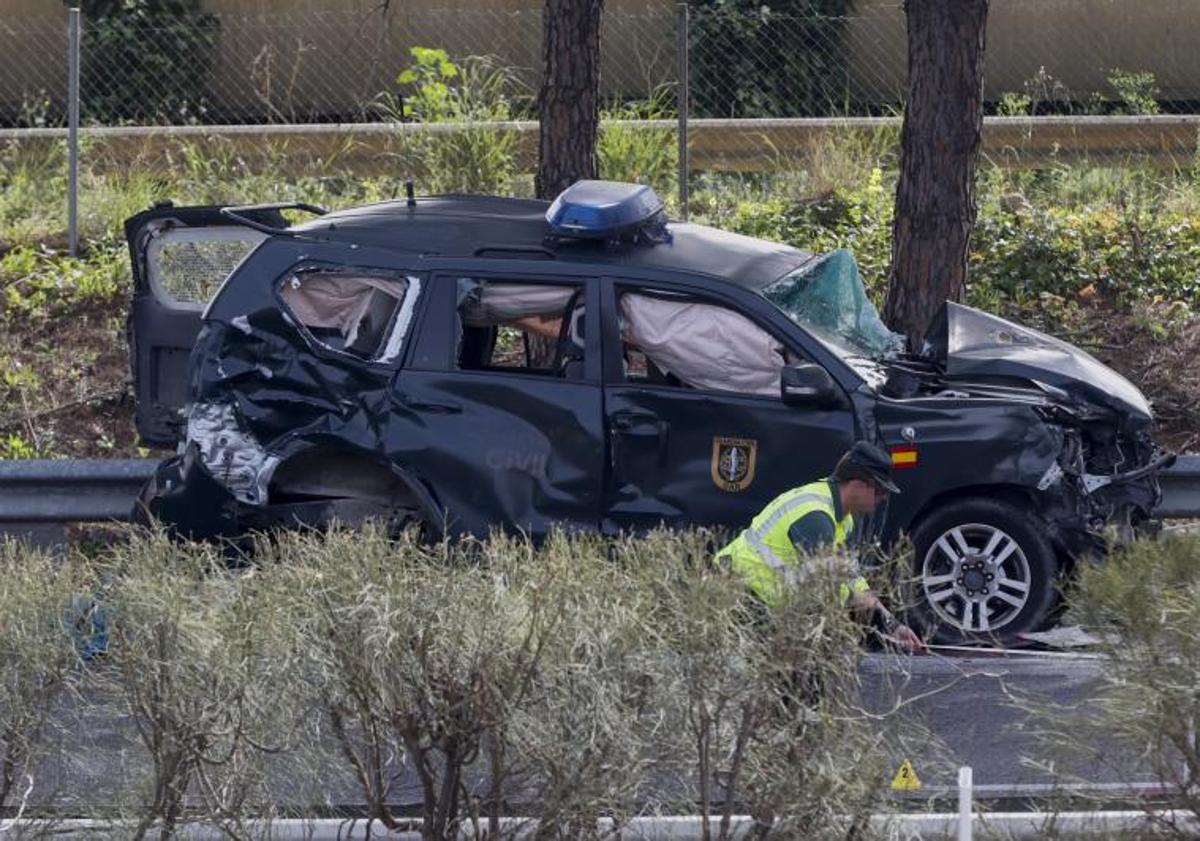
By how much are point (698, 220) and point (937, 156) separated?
3.29 metres

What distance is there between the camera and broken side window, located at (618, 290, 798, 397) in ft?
27.4

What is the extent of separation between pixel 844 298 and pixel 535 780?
13.3 feet

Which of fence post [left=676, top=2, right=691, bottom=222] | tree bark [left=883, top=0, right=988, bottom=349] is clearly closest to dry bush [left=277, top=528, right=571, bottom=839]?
tree bark [left=883, top=0, right=988, bottom=349]

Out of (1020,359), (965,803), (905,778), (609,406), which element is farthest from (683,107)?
→ (965,803)

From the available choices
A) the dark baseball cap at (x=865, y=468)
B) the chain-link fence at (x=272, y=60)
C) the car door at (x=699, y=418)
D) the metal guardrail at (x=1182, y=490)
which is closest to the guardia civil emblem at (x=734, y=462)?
the car door at (x=699, y=418)

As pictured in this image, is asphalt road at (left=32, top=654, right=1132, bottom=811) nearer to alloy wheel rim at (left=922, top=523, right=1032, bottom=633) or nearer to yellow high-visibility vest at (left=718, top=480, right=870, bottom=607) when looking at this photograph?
yellow high-visibility vest at (left=718, top=480, right=870, bottom=607)

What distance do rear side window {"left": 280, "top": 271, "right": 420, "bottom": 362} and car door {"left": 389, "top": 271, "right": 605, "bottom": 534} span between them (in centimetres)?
12

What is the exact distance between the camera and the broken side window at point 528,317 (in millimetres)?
8414

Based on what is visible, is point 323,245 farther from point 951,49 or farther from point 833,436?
point 951,49

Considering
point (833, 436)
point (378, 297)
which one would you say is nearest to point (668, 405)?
point (833, 436)

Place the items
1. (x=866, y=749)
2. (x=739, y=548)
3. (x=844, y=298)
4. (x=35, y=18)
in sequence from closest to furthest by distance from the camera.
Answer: (x=866, y=749) < (x=739, y=548) < (x=844, y=298) < (x=35, y=18)

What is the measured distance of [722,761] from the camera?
5289 millimetres

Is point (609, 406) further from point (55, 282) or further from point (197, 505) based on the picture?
point (55, 282)

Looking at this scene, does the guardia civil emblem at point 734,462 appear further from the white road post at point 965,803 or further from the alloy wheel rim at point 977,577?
the white road post at point 965,803
